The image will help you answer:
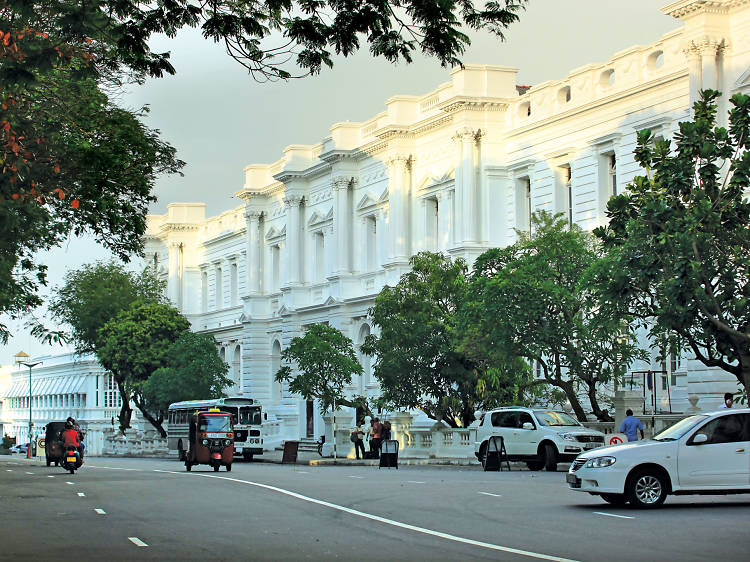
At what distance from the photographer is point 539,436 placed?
3353cm

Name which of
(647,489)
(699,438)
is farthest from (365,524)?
(699,438)

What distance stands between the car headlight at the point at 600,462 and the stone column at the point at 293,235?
46875 mm

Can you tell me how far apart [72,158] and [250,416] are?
3209cm

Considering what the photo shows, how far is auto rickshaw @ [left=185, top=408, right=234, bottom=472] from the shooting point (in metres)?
38.8

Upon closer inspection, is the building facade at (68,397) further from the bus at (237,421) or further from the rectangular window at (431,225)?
the rectangular window at (431,225)

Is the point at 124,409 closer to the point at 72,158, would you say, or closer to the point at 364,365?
the point at 364,365

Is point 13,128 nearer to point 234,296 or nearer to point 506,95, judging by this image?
point 506,95

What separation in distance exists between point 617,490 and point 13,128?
11.6 meters

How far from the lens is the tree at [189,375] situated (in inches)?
2643

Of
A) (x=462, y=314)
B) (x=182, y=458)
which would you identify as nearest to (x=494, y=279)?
(x=462, y=314)

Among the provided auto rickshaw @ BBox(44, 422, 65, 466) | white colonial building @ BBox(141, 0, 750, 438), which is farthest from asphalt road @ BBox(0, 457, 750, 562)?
auto rickshaw @ BBox(44, 422, 65, 466)

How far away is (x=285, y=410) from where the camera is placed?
66562mm

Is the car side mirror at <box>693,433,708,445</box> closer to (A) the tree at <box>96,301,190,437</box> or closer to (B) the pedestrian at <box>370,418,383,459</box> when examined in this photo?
(B) the pedestrian at <box>370,418,383,459</box>

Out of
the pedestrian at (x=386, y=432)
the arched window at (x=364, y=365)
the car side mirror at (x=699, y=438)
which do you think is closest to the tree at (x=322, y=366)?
the pedestrian at (x=386, y=432)
